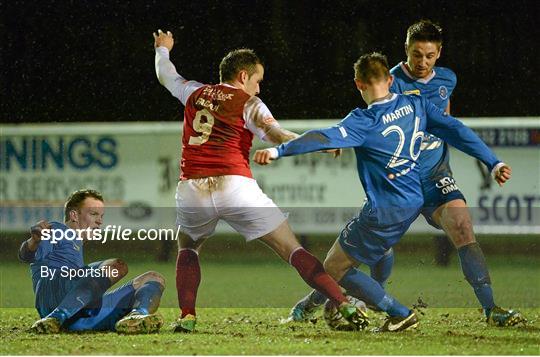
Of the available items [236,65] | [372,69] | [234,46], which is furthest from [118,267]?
[234,46]

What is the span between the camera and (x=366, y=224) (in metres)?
5.89

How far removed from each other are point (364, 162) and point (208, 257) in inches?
177

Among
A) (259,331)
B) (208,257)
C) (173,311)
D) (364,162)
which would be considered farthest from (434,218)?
(208,257)

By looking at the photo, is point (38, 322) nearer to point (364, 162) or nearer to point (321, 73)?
point (364, 162)

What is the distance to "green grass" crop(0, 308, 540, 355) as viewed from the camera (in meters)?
5.20

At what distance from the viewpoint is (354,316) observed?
568cm

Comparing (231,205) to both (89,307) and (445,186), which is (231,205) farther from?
(445,186)

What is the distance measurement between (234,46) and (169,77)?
4040 millimetres

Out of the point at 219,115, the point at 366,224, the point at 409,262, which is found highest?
the point at 219,115

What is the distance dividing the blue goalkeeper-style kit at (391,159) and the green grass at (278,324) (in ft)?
1.72

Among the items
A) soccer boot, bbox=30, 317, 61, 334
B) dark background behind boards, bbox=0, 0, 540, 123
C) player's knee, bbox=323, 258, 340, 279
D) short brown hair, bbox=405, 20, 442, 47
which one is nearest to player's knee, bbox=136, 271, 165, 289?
soccer boot, bbox=30, 317, 61, 334

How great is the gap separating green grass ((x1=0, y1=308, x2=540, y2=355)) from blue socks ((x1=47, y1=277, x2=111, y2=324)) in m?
0.14

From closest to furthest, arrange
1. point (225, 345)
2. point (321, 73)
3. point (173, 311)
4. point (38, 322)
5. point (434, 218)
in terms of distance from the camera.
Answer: point (225, 345), point (38, 322), point (434, 218), point (173, 311), point (321, 73)

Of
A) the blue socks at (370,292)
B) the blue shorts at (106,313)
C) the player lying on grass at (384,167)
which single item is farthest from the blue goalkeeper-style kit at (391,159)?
the blue shorts at (106,313)
